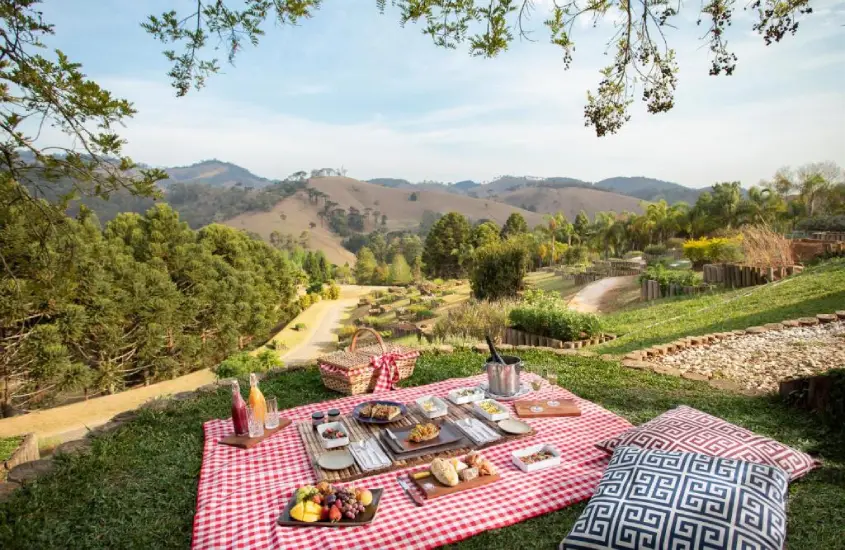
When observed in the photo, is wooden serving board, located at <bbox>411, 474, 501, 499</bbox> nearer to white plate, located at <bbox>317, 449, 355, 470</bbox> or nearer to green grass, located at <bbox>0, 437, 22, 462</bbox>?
white plate, located at <bbox>317, 449, 355, 470</bbox>

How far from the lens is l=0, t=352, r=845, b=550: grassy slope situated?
271cm

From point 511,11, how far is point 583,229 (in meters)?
53.8

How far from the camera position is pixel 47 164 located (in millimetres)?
3098

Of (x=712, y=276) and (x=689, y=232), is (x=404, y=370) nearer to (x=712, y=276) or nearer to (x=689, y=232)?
(x=712, y=276)

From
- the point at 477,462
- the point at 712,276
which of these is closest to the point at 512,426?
the point at 477,462

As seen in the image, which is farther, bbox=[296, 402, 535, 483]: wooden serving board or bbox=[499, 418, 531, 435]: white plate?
bbox=[499, 418, 531, 435]: white plate

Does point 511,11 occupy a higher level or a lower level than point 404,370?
higher

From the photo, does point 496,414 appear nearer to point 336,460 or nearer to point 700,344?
point 336,460

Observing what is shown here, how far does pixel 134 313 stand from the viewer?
17922 millimetres

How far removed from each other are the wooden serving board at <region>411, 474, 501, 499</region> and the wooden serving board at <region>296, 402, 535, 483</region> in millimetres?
247

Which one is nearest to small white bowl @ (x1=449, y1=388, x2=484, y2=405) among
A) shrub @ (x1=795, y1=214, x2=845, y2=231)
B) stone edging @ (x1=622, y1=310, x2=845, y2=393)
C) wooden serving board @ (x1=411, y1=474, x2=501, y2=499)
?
wooden serving board @ (x1=411, y1=474, x2=501, y2=499)

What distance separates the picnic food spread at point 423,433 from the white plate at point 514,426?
0.49 m

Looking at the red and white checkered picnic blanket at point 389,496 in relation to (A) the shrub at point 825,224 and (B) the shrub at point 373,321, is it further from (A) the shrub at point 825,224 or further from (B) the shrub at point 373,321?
(A) the shrub at point 825,224

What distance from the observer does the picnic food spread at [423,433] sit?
328 cm
